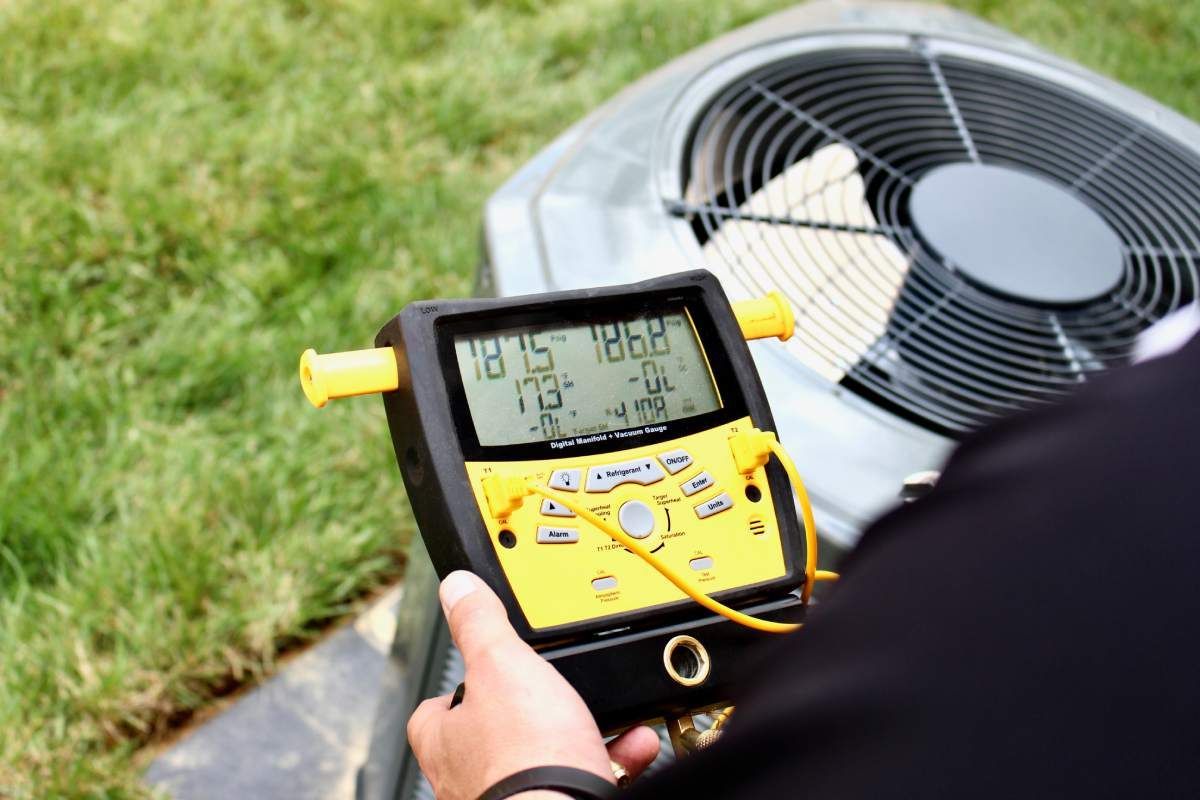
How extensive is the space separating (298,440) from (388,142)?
874 millimetres

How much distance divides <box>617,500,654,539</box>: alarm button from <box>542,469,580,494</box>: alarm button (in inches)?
1.5

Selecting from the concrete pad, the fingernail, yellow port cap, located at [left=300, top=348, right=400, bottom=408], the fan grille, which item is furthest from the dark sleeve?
the concrete pad

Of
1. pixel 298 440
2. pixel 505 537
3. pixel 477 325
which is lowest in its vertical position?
pixel 298 440

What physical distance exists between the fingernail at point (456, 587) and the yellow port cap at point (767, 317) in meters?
0.29

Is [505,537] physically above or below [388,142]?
below

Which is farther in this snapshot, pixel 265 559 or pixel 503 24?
pixel 503 24

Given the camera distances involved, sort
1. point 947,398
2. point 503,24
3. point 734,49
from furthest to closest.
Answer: point 503,24 < point 734,49 < point 947,398

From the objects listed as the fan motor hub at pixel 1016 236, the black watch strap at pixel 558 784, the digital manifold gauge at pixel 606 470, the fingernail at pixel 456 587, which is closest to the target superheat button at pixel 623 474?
the digital manifold gauge at pixel 606 470

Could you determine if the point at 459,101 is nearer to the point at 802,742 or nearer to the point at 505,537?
the point at 505,537

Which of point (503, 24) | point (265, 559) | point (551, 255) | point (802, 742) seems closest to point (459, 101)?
point (503, 24)

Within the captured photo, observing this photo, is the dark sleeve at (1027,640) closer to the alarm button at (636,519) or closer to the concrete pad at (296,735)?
the alarm button at (636,519)

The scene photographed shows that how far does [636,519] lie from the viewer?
2.59 ft

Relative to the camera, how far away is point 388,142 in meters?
2.38

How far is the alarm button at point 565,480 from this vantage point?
787mm
